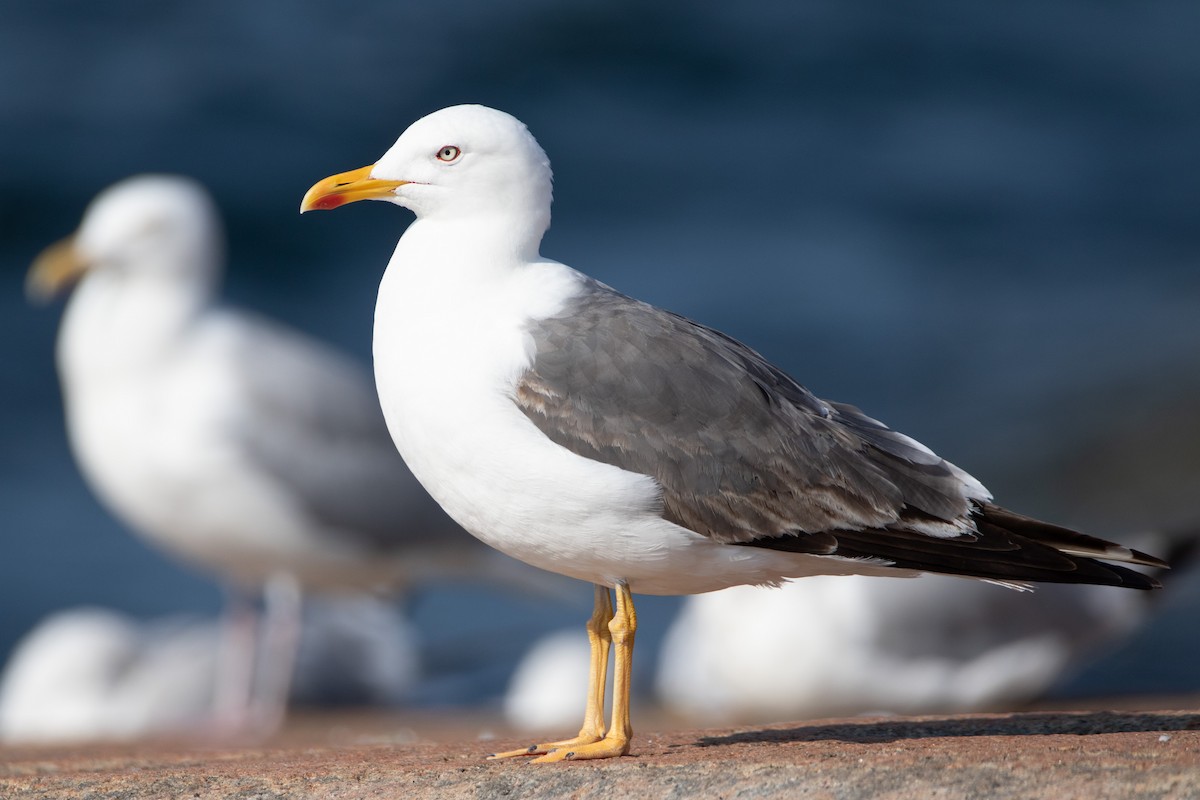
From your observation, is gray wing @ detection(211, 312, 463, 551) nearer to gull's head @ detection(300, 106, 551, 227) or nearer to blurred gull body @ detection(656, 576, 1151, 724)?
blurred gull body @ detection(656, 576, 1151, 724)

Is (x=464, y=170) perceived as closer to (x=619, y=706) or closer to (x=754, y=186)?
(x=619, y=706)

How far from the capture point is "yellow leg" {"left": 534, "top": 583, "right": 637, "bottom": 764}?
14.3 ft

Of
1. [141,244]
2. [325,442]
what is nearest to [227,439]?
[325,442]

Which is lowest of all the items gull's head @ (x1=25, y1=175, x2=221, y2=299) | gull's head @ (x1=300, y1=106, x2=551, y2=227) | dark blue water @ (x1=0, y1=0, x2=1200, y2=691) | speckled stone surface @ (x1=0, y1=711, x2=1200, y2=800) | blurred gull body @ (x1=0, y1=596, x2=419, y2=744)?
speckled stone surface @ (x1=0, y1=711, x2=1200, y2=800)

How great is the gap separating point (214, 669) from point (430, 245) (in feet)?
21.1

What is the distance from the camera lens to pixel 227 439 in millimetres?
9227

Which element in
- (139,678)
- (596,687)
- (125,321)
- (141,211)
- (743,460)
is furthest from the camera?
(139,678)

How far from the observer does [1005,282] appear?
18984 millimetres

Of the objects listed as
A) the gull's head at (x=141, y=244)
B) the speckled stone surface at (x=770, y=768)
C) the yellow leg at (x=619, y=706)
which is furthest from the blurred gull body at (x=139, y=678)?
the yellow leg at (x=619, y=706)

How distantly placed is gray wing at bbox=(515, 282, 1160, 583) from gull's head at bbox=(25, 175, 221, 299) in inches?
225

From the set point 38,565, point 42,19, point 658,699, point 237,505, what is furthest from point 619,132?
point 237,505

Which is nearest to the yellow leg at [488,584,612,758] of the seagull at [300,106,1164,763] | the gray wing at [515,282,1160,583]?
the seagull at [300,106,1164,763]

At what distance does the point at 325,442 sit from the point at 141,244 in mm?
1550

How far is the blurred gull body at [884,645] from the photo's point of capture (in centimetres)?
890
